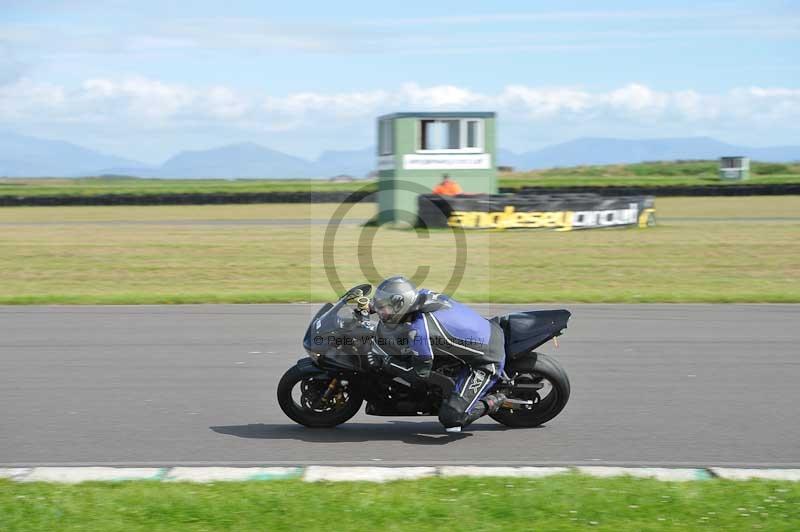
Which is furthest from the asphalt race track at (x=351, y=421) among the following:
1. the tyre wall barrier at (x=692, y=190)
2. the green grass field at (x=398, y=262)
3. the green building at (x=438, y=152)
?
the tyre wall barrier at (x=692, y=190)

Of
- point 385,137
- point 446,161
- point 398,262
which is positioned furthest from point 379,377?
point 385,137

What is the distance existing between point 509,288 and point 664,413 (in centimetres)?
945

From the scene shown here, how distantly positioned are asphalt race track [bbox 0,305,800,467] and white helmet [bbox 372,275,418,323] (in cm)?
96

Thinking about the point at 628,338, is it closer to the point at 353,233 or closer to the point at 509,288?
the point at 509,288

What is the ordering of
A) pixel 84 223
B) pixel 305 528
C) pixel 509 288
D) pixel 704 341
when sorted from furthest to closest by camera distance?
pixel 84 223
pixel 509 288
pixel 704 341
pixel 305 528

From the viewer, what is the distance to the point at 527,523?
16.8 ft

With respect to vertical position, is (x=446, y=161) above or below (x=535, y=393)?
above

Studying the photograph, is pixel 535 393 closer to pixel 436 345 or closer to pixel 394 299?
pixel 436 345

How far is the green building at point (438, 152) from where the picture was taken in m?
29.9

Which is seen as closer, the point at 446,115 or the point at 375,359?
the point at 375,359

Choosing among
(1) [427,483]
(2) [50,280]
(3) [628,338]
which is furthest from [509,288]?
(1) [427,483]

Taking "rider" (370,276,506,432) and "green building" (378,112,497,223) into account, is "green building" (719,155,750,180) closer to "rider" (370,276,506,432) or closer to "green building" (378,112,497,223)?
"green building" (378,112,497,223)

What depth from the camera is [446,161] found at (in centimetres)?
3016

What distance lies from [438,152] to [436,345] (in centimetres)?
2339
